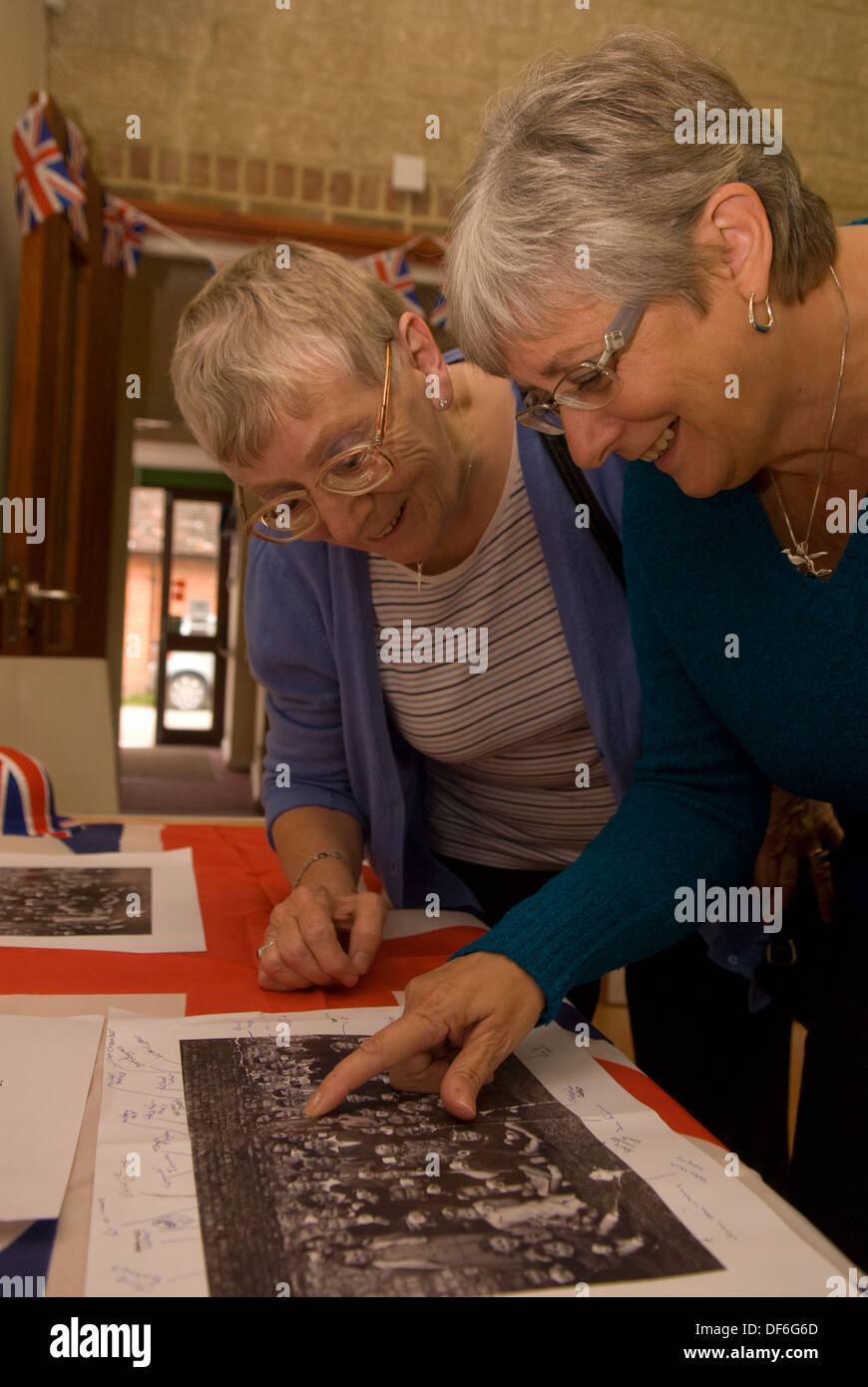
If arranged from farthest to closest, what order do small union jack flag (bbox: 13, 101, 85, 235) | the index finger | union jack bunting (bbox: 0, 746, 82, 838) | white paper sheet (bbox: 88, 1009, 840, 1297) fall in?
small union jack flag (bbox: 13, 101, 85, 235), union jack bunting (bbox: 0, 746, 82, 838), the index finger, white paper sheet (bbox: 88, 1009, 840, 1297)

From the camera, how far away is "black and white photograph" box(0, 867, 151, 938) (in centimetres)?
110

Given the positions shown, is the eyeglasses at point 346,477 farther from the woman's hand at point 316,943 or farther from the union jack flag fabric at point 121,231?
the union jack flag fabric at point 121,231

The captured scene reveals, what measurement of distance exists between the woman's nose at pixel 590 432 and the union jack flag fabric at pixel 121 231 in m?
3.01

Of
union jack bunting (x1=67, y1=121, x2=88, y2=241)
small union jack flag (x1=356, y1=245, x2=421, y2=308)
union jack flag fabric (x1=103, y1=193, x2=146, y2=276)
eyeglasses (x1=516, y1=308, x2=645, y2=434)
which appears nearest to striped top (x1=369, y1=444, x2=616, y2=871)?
eyeglasses (x1=516, y1=308, x2=645, y2=434)

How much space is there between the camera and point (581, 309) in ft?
2.50

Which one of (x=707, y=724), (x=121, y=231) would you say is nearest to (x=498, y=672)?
(x=707, y=724)

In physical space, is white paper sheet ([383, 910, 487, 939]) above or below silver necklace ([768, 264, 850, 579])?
below

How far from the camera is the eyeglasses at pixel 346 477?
1.07 meters

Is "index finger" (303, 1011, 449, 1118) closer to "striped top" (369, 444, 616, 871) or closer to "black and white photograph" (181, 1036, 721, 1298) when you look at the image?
"black and white photograph" (181, 1036, 721, 1298)

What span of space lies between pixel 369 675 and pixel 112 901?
375 mm

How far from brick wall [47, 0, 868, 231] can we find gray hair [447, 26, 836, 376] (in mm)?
3226

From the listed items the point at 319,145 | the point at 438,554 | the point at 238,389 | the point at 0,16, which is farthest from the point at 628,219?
the point at 319,145

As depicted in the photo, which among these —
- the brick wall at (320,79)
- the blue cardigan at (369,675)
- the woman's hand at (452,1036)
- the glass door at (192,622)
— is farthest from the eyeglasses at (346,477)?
the glass door at (192,622)
